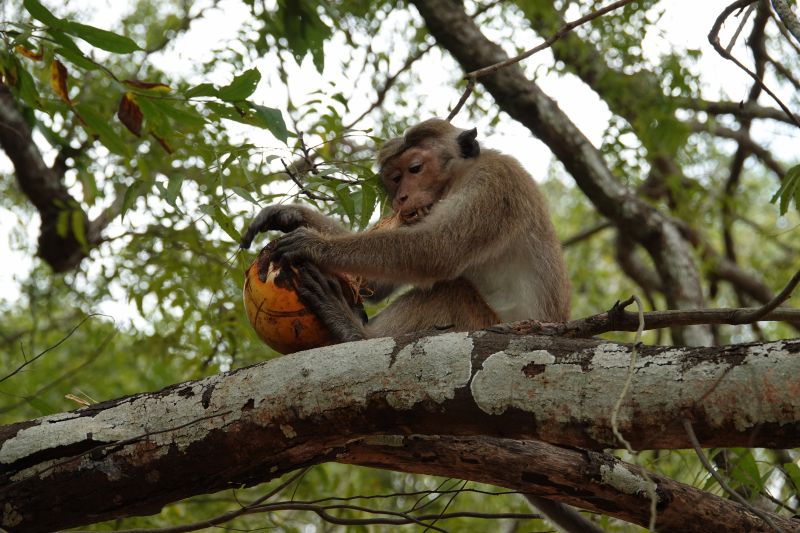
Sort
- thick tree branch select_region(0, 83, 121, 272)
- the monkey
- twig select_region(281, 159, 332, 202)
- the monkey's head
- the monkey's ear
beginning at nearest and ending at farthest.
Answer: twig select_region(281, 159, 332, 202) → the monkey → the monkey's head → the monkey's ear → thick tree branch select_region(0, 83, 121, 272)

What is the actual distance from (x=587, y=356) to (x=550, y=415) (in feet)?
0.72

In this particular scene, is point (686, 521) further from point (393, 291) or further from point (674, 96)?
point (674, 96)

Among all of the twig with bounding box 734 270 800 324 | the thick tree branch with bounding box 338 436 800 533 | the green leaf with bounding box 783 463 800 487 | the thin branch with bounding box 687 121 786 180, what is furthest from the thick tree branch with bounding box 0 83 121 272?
the thin branch with bounding box 687 121 786 180

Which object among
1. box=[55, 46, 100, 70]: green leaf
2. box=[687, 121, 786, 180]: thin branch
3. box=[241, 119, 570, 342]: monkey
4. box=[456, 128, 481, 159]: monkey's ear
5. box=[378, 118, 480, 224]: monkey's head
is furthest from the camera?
box=[687, 121, 786, 180]: thin branch

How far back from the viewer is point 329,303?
4184mm

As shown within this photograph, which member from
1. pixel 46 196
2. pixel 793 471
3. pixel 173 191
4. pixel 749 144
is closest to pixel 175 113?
pixel 173 191

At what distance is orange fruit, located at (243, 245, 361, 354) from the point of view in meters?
3.88

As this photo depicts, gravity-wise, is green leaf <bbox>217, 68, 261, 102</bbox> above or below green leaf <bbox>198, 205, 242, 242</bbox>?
above

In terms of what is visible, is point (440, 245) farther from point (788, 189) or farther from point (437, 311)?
point (788, 189)

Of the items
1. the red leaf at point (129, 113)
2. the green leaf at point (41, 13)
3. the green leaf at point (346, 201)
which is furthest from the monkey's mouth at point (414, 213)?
the green leaf at point (41, 13)

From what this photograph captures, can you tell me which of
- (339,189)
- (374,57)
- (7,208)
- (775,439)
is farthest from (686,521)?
(7,208)

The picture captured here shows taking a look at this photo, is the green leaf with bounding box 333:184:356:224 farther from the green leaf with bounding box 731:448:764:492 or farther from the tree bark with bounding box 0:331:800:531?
the green leaf with bounding box 731:448:764:492

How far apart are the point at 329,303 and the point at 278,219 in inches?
36.0

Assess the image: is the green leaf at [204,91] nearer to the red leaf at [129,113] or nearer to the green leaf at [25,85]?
Answer: the red leaf at [129,113]
